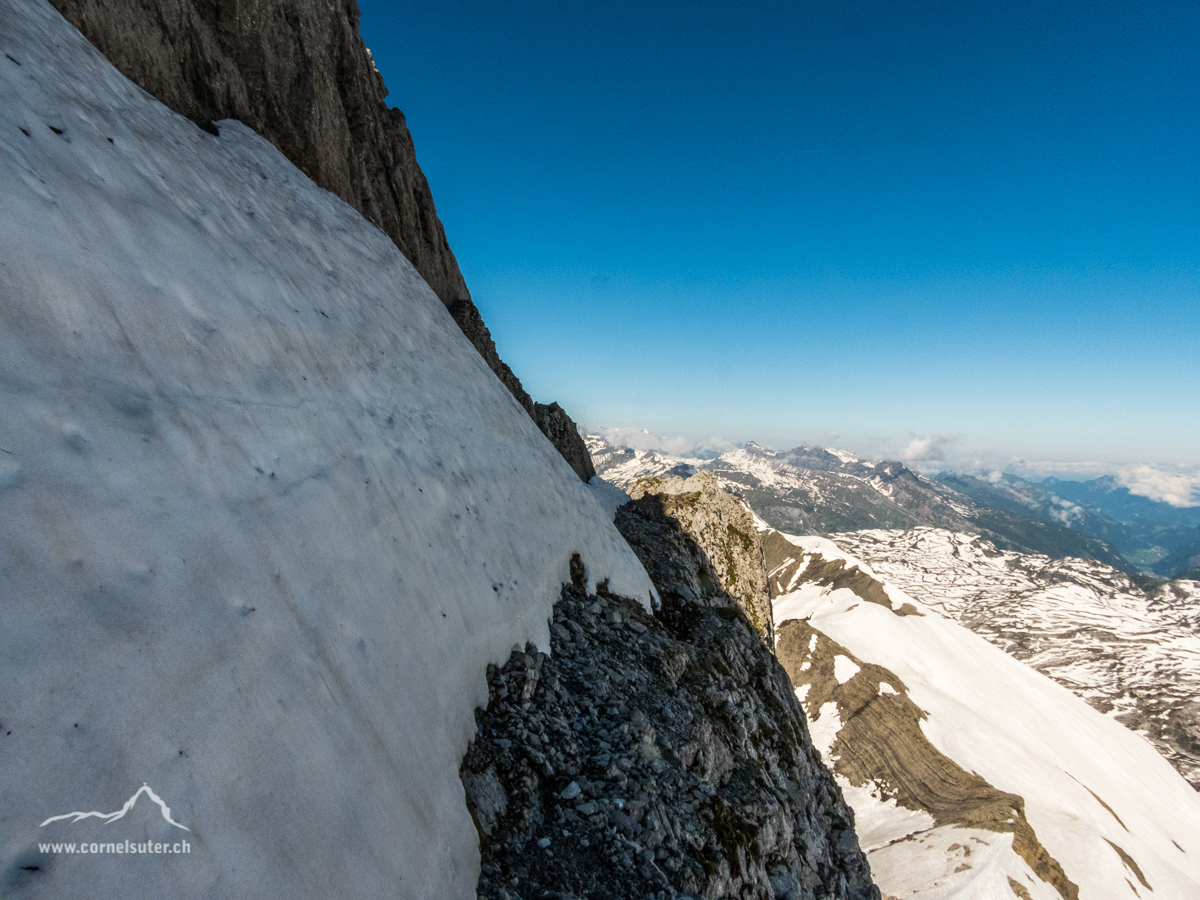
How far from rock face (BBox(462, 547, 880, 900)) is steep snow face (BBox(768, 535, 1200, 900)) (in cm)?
6467

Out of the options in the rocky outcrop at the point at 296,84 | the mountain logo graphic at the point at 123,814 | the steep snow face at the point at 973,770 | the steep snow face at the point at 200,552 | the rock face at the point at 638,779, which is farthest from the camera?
the steep snow face at the point at 973,770

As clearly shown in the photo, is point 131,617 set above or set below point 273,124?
below

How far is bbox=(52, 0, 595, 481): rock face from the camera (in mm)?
12078

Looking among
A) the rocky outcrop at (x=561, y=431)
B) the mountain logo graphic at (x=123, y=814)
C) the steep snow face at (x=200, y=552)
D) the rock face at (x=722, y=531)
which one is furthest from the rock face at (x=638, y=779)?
the rocky outcrop at (x=561, y=431)

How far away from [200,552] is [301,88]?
19.4 metres

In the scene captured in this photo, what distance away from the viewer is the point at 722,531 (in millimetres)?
36344

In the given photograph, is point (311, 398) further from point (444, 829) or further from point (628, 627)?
point (628, 627)

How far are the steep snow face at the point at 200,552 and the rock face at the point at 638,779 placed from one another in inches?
33.0

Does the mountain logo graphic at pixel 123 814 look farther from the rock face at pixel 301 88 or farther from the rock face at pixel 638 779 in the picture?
the rock face at pixel 301 88

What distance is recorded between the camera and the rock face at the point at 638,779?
7480mm

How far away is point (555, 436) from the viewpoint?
107 feet

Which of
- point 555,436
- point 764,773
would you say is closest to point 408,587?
point 764,773

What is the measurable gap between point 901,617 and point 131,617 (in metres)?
149

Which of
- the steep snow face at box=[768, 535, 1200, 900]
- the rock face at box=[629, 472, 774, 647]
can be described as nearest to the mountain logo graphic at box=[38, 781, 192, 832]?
the rock face at box=[629, 472, 774, 647]
